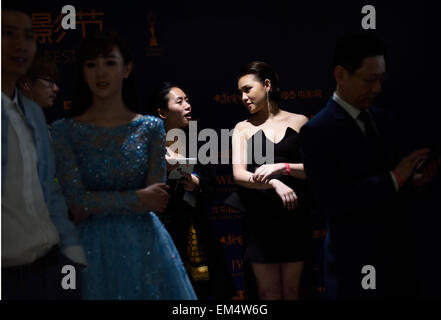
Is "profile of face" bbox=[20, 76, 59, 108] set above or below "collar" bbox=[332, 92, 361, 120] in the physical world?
above

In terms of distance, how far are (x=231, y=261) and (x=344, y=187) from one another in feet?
5.80

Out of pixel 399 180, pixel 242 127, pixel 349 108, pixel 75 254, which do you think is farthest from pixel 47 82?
pixel 399 180

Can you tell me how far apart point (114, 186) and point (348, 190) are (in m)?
1.18

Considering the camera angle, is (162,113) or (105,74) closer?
(105,74)

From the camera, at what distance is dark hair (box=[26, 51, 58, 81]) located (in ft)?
10.6

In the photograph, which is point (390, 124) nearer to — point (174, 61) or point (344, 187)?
point (344, 187)

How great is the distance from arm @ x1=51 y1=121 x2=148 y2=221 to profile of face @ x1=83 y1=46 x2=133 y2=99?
326 millimetres

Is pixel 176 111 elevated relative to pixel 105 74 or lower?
lower

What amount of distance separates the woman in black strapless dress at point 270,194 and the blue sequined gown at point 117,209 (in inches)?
37.4

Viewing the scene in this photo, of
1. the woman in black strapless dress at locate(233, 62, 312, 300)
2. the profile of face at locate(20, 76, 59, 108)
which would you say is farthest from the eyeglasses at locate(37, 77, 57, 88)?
the woman in black strapless dress at locate(233, 62, 312, 300)

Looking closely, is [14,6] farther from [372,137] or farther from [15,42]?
[372,137]

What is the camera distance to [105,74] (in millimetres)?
3010

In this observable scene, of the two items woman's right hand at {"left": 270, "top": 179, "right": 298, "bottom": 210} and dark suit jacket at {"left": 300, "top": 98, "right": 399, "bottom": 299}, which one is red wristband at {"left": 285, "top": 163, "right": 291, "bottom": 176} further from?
dark suit jacket at {"left": 300, "top": 98, "right": 399, "bottom": 299}

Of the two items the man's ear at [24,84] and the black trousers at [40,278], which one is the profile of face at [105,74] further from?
the black trousers at [40,278]
